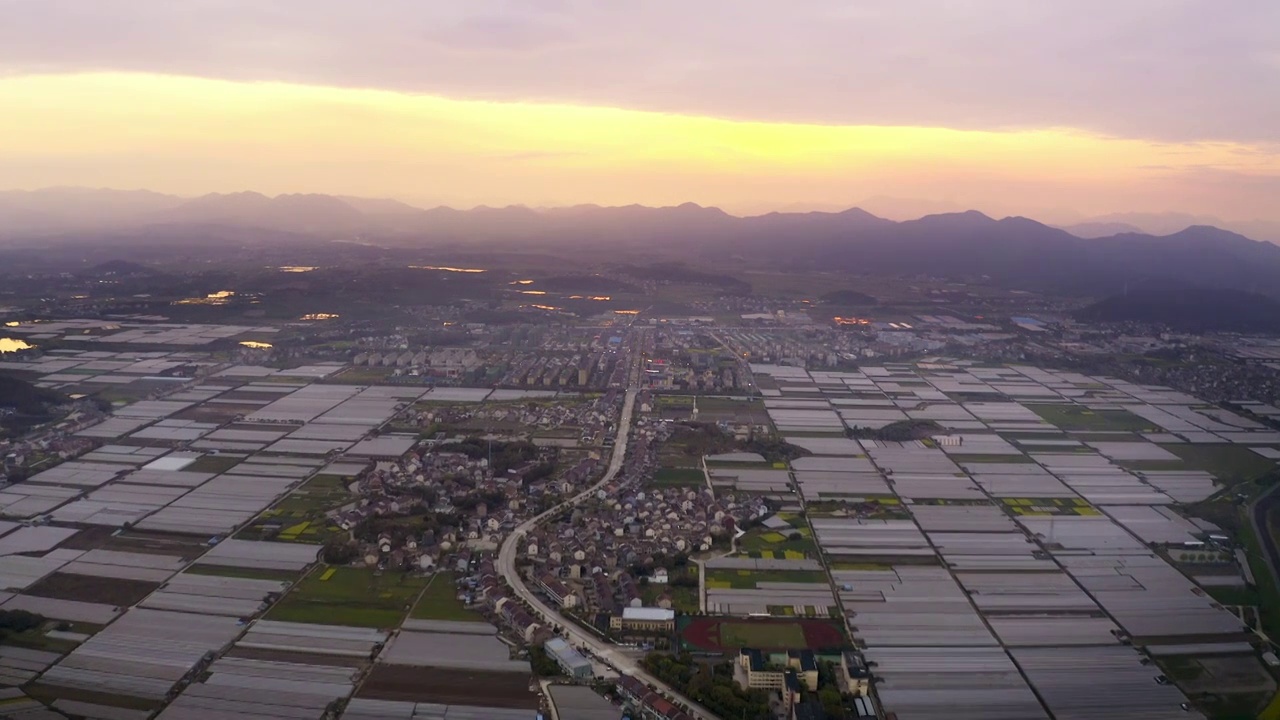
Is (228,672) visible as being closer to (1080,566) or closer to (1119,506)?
(1080,566)

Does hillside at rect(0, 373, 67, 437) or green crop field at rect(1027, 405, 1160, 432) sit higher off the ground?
green crop field at rect(1027, 405, 1160, 432)

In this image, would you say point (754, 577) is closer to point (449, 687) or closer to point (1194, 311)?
point (449, 687)

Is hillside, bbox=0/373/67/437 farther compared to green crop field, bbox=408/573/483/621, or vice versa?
hillside, bbox=0/373/67/437

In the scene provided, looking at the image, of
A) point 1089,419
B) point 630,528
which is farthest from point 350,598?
point 1089,419

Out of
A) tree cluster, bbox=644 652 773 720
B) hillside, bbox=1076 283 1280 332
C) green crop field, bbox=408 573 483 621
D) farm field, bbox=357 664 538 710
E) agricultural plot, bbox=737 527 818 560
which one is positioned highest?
hillside, bbox=1076 283 1280 332

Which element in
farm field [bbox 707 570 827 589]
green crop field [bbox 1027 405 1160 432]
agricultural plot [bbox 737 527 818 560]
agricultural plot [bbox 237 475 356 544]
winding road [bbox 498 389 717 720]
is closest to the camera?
winding road [bbox 498 389 717 720]

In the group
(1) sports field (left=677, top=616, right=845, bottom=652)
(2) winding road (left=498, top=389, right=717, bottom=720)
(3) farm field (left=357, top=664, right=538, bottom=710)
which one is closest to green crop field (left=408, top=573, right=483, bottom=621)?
(2) winding road (left=498, top=389, right=717, bottom=720)

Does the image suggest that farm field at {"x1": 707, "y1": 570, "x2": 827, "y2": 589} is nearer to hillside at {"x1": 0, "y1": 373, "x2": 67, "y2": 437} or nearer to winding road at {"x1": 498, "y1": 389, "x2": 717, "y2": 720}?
winding road at {"x1": 498, "y1": 389, "x2": 717, "y2": 720}
